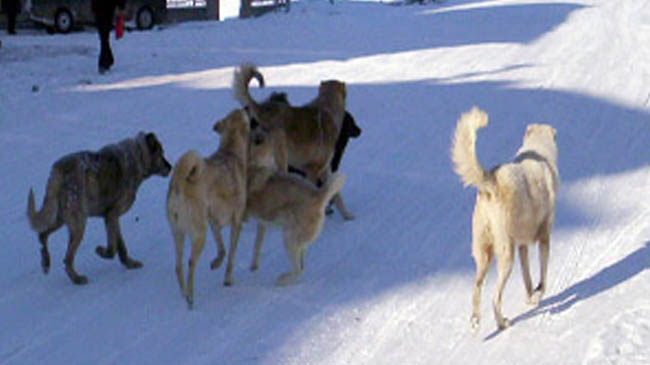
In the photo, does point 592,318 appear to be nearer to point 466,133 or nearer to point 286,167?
point 466,133

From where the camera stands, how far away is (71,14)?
26812 mm

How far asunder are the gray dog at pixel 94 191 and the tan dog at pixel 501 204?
2.79 metres

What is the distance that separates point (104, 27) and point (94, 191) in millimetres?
11684

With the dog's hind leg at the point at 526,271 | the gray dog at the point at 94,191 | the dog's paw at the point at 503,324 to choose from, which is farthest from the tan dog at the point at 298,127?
the dog's paw at the point at 503,324

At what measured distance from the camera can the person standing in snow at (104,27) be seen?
1722 cm

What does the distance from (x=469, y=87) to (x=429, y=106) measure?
6.18ft

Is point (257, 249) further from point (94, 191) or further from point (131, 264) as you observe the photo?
point (94, 191)

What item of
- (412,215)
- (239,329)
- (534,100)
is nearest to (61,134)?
(412,215)

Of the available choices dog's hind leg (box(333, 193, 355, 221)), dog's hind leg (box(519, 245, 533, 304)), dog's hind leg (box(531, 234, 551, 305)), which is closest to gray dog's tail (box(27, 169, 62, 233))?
dog's hind leg (box(333, 193, 355, 221))

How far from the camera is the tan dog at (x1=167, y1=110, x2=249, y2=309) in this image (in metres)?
5.96

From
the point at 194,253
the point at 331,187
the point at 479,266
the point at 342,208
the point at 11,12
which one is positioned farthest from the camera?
the point at 11,12

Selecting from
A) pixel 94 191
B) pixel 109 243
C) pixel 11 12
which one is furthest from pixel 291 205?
pixel 11 12

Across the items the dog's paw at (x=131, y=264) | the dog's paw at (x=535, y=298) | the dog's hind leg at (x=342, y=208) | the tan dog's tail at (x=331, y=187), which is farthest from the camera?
the dog's hind leg at (x=342, y=208)

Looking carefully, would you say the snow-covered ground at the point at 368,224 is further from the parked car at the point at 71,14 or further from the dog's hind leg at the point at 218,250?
the parked car at the point at 71,14
